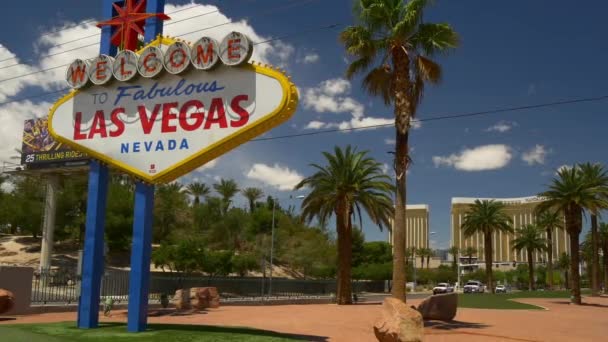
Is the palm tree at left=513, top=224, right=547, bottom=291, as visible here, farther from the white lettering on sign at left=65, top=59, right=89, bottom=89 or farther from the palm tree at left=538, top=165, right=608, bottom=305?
the white lettering on sign at left=65, top=59, right=89, bottom=89

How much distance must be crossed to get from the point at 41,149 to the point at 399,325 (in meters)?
51.3

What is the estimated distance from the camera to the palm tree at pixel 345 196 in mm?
38375

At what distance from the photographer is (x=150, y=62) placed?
640 inches

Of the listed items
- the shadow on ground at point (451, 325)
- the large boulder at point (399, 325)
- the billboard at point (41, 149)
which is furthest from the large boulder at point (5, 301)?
the billboard at point (41, 149)

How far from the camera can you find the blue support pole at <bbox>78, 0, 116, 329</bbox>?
54.9 ft

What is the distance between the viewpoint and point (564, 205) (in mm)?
48375

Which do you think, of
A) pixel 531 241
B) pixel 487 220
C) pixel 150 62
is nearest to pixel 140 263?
pixel 150 62

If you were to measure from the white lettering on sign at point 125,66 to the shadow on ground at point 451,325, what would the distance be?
15057 millimetres

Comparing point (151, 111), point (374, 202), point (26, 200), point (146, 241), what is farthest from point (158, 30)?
point (26, 200)

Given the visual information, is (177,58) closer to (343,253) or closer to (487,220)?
(343,253)

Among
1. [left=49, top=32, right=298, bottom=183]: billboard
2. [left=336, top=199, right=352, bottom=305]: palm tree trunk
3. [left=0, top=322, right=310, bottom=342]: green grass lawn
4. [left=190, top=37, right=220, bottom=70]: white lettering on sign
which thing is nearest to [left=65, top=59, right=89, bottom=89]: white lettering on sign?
[left=49, top=32, right=298, bottom=183]: billboard

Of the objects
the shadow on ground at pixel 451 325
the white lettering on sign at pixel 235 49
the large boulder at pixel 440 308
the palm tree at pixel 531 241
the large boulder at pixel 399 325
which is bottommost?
the shadow on ground at pixel 451 325

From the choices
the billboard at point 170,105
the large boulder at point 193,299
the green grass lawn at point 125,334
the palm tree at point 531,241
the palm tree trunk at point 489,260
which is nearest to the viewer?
the green grass lawn at point 125,334

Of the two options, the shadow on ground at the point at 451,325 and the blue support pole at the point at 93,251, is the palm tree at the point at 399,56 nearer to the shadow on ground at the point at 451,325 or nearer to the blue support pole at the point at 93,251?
the shadow on ground at the point at 451,325
